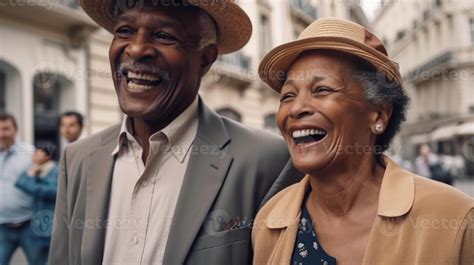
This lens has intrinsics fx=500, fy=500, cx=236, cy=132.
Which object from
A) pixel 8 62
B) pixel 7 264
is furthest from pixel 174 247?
pixel 8 62

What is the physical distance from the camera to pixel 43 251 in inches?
184

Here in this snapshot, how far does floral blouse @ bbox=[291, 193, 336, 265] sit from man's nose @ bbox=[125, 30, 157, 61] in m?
0.92

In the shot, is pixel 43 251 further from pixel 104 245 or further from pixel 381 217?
pixel 381 217

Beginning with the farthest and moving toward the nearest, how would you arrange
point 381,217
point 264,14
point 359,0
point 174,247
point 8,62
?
point 264,14, point 359,0, point 8,62, point 174,247, point 381,217

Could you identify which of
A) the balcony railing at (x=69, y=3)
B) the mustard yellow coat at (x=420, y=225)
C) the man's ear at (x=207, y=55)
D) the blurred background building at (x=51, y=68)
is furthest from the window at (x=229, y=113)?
the mustard yellow coat at (x=420, y=225)

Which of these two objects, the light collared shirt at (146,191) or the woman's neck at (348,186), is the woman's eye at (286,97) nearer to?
the woman's neck at (348,186)

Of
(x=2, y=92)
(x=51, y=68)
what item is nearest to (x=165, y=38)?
(x=2, y=92)

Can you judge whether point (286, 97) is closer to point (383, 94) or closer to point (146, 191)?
point (383, 94)

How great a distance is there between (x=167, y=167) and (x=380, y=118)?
920mm

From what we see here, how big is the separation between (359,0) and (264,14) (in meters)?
7.09

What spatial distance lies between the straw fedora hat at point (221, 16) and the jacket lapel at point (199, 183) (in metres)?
0.39

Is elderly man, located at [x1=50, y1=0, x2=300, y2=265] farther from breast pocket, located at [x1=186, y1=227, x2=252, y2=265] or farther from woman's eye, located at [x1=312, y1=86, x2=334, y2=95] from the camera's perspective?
woman's eye, located at [x1=312, y1=86, x2=334, y2=95]

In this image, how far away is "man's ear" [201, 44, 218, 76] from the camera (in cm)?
232

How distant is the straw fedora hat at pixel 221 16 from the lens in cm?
221
